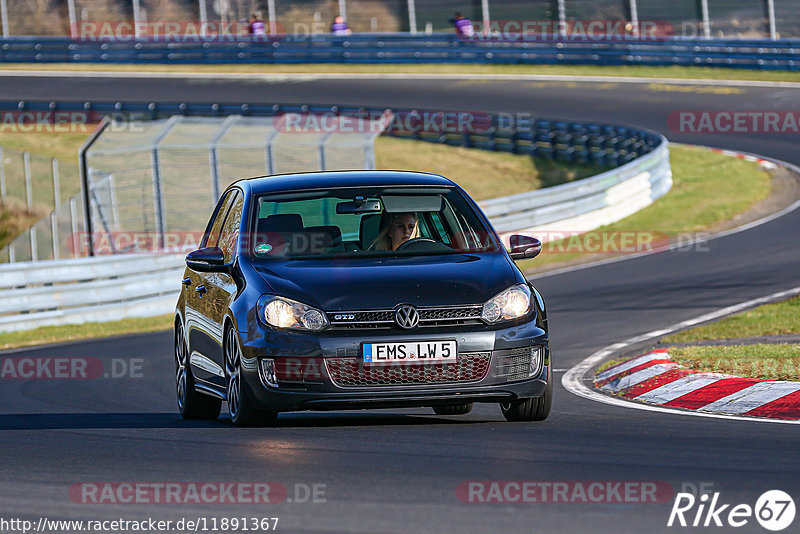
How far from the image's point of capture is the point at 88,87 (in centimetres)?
4516

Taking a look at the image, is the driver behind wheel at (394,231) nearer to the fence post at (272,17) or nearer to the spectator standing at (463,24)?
the spectator standing at (463,24)

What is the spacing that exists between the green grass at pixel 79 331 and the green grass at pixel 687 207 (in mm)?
5651

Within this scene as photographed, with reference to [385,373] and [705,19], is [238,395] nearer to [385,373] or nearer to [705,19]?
[385,373]

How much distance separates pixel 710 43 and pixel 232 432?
3493cm

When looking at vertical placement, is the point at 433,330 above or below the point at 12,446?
above

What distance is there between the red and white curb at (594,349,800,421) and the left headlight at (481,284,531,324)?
162 centimetres

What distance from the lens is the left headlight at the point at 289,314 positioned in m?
7.47

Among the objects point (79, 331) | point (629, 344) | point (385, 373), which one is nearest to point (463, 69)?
point (79, 331)

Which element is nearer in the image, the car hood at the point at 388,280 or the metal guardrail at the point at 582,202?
the car hood at the point at 388,280

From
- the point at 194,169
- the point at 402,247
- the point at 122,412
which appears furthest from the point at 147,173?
the point at 402,247

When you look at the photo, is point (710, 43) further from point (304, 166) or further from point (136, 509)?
point (136, 509)

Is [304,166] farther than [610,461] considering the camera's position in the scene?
Yes

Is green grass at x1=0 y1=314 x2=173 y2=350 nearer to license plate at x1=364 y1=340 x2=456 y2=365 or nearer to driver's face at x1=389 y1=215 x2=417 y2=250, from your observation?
driver's face at x1=389 y1=215 x2=417 y2=250

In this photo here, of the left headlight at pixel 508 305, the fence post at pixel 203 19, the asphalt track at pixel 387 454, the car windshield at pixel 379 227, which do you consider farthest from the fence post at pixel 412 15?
the left headlight at pixel 508 305
